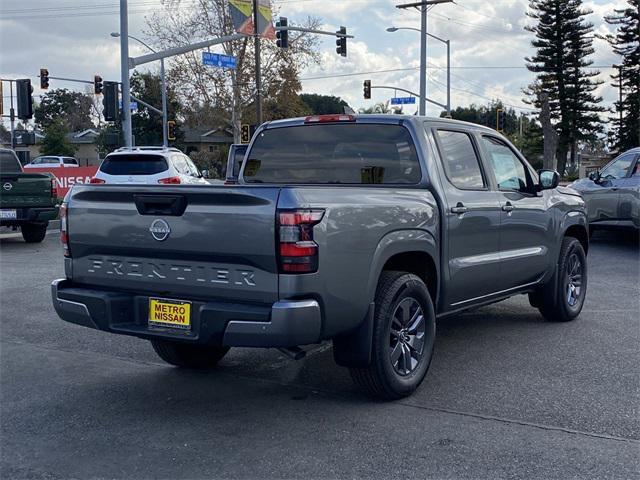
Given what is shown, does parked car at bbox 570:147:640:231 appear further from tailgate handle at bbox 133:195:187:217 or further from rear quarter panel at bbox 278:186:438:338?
tailgate handle at bbox 133:195:187:217

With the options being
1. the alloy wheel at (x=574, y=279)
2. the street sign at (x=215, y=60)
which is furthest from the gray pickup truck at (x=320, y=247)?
the street sign at (x=215, y=60)

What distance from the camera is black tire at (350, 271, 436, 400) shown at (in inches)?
198

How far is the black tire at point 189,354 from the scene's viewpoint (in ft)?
20.1

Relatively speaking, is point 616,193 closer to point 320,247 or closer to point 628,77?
point 320,247

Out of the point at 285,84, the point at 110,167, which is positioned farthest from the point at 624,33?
the point at 110,167

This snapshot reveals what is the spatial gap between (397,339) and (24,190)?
459 inches

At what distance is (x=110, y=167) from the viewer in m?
16.6

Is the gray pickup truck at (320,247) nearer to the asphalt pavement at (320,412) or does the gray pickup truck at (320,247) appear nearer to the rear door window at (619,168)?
the asphalt pavement at (320,412)

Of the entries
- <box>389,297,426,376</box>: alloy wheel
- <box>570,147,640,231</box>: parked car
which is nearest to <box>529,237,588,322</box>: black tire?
<box>389,297,426,376</box>: alloy wheel

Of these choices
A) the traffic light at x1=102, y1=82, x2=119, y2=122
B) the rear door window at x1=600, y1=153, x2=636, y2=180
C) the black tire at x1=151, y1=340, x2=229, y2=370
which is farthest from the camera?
the traffic light at x1=102, y1=82, x2=119, y2=122

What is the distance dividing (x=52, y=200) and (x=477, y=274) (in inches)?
440

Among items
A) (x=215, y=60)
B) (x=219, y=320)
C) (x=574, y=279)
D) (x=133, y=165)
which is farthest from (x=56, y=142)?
(x=219, y=320)

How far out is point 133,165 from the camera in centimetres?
1688

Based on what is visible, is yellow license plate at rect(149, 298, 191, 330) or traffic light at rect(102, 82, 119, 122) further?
traffic light at rect(102, 82, 119, 122)
